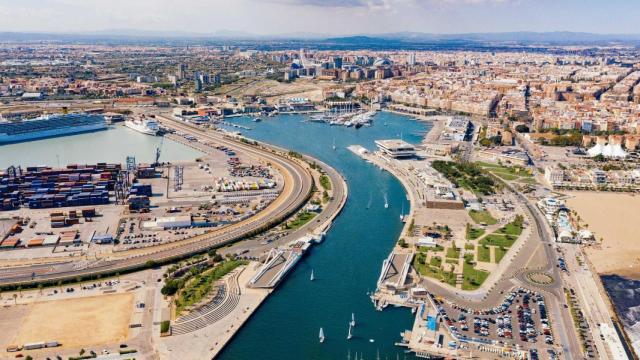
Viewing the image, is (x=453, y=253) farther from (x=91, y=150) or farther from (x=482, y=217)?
(x=91, y=150)

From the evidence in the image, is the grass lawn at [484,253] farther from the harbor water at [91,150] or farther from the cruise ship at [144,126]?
the cruise ship at [144,126]

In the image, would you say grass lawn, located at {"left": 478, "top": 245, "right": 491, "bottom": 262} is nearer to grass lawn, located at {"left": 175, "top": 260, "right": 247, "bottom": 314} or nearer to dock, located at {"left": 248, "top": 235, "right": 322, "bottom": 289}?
dock, located at {"left": 248, "top": 235, "right": 322, "bottom": 289}

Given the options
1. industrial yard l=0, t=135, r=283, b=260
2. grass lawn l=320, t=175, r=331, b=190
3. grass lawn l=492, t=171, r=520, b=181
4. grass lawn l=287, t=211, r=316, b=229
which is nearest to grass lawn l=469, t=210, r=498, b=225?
grass lawn l=492, t=171, r=520, b=181

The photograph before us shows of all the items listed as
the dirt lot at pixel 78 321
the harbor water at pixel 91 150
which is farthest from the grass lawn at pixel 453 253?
the harbor water at pixel 91 150

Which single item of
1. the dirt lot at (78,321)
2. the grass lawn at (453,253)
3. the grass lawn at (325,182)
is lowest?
Answer: the dirt lot at (78,321)

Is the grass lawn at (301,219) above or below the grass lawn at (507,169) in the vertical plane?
below

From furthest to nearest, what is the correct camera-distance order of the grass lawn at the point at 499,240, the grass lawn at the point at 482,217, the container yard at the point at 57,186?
the container yard at the point at 57,186 < the grass lawn at the point at 482,217 < the grass lawn at the point at 499,240

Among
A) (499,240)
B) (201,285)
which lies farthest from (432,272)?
(201,285)
